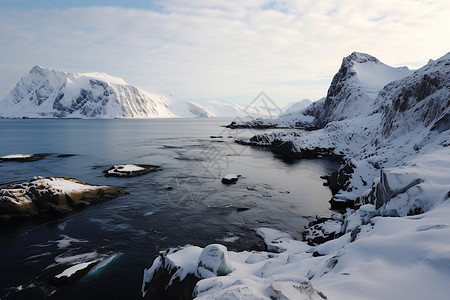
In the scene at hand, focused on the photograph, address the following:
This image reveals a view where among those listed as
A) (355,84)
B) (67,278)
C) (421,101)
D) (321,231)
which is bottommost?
(67,278)

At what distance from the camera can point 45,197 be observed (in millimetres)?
26109

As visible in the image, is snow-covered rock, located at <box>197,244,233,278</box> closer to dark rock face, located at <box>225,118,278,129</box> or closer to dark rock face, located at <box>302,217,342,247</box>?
dark rock face, located at <box>302,217,342,247</box>

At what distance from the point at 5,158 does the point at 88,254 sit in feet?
159

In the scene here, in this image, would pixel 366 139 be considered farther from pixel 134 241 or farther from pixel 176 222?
pixel 134 241

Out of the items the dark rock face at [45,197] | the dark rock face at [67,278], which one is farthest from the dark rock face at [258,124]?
the dark rock face at [67,278]

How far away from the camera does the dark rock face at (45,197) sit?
24406 millimetres

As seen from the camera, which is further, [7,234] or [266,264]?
[7,234]

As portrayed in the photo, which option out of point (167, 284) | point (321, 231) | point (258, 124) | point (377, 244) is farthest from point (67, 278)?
point (258, 124)

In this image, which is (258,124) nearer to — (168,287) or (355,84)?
(355,84)

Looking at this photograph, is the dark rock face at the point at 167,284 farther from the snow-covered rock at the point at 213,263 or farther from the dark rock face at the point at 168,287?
the snow-covered rock at the point at 213,263

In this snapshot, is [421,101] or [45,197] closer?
[45,197]

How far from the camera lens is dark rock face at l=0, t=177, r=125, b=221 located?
2441cm

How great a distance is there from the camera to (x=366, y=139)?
62.5 m

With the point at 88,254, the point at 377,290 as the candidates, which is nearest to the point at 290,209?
the point at 88,254
